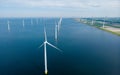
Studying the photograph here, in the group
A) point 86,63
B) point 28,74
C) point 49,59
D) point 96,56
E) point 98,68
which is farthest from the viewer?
point 96,56

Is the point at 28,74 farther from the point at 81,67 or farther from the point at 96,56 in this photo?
the point at 96,56

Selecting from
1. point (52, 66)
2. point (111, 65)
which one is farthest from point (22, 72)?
point (111, 65)

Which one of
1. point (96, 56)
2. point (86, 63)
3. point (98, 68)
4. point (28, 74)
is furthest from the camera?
point (96, 56)

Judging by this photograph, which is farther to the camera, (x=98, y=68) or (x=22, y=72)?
(x=98, y=68)

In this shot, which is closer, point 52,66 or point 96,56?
point 52,66

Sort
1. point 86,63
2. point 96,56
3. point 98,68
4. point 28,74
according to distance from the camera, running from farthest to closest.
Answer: point 96,56
point 86,63
point 98,68
point 28,74

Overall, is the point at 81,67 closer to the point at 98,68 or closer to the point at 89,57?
the point at 98,68

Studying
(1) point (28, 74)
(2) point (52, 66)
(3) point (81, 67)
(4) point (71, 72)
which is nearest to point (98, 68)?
(3) point (81, 67)

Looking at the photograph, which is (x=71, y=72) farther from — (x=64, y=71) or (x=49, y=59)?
(x=49, y=59)
